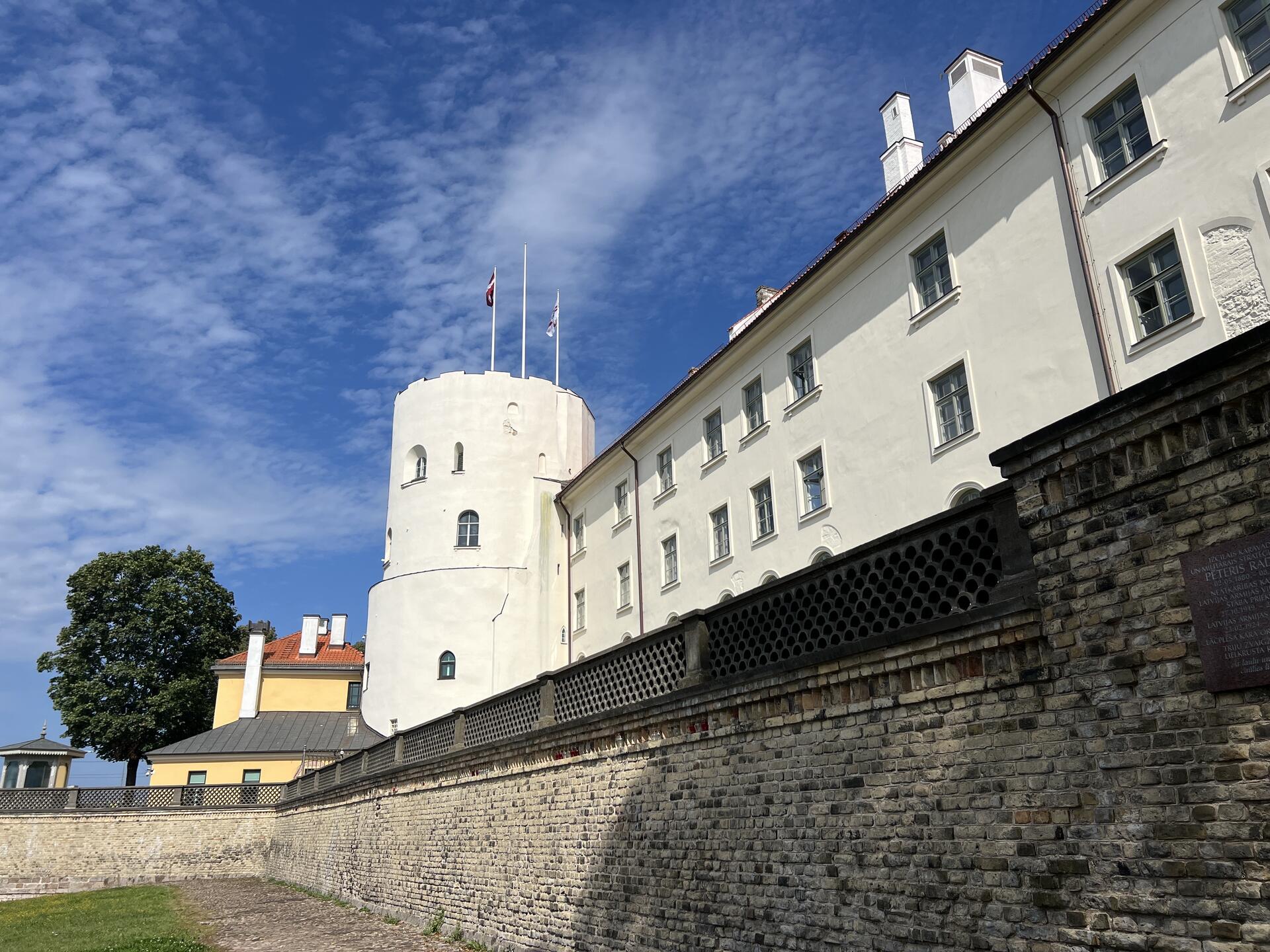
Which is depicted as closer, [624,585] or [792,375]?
[792,375]

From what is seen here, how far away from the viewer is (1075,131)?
14992 millimetres

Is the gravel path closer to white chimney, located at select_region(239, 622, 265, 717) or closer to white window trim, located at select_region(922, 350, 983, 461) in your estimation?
white window trim, located at select_region(922, 350, 983, 461)

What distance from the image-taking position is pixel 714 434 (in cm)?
2556

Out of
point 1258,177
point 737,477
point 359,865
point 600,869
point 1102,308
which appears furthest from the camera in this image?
point 737,477

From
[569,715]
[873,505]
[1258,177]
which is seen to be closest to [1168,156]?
[1258,177]

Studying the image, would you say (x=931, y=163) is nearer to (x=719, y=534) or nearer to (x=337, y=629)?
(x=719, y=534)

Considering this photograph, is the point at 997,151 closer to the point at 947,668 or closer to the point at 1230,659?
the point at 947,668

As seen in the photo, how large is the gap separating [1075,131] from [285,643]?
44.2 meters

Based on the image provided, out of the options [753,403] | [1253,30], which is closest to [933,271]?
[1253,30]

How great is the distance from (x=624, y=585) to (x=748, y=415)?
8.35 metres

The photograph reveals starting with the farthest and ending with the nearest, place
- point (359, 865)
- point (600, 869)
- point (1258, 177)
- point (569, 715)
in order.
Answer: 1. point (359, 865)
2. point (569, 715)
3. point (1258, 177)
4. point (600, 869)

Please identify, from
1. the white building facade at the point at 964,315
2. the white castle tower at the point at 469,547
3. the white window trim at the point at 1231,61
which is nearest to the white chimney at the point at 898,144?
the white building facade at the point at 964,315

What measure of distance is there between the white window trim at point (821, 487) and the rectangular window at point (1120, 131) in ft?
25.5

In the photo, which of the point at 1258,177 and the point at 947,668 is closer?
the point at 947,668
